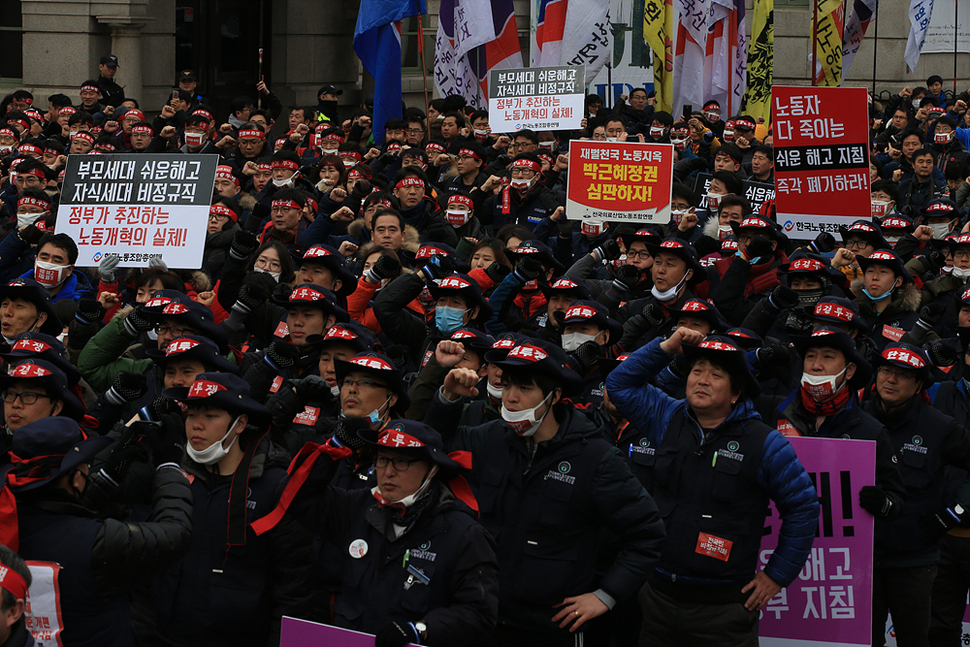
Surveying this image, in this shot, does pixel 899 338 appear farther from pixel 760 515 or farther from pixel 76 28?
pixel 76 28

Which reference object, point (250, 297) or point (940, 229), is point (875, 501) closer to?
point (250, 297)

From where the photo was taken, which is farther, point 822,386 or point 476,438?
point 822,386

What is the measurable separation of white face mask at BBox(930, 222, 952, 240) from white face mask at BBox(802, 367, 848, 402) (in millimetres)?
5023

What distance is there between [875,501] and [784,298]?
5.45 ft

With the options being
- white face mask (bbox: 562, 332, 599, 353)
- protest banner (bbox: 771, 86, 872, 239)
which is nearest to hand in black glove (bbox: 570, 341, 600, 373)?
white face mask (bbox: 562, 332, 599, 353)

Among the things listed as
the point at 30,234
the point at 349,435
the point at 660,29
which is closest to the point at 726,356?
the point at 349,435

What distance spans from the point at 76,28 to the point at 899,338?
1777 cm

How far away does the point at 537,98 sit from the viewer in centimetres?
1382

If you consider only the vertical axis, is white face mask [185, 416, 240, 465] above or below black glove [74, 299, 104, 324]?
below

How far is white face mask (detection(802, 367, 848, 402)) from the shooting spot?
5500 millimetres

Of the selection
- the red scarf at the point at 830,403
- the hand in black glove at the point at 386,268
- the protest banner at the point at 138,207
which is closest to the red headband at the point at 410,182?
the protest banner at the point at 138,207

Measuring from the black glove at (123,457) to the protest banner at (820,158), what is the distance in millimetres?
6178

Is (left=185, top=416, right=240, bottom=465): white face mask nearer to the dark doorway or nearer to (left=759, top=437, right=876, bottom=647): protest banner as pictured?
(left=759, top=437, right=876, bottom=647): protest banner

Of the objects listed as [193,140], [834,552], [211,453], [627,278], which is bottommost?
[834,552]
